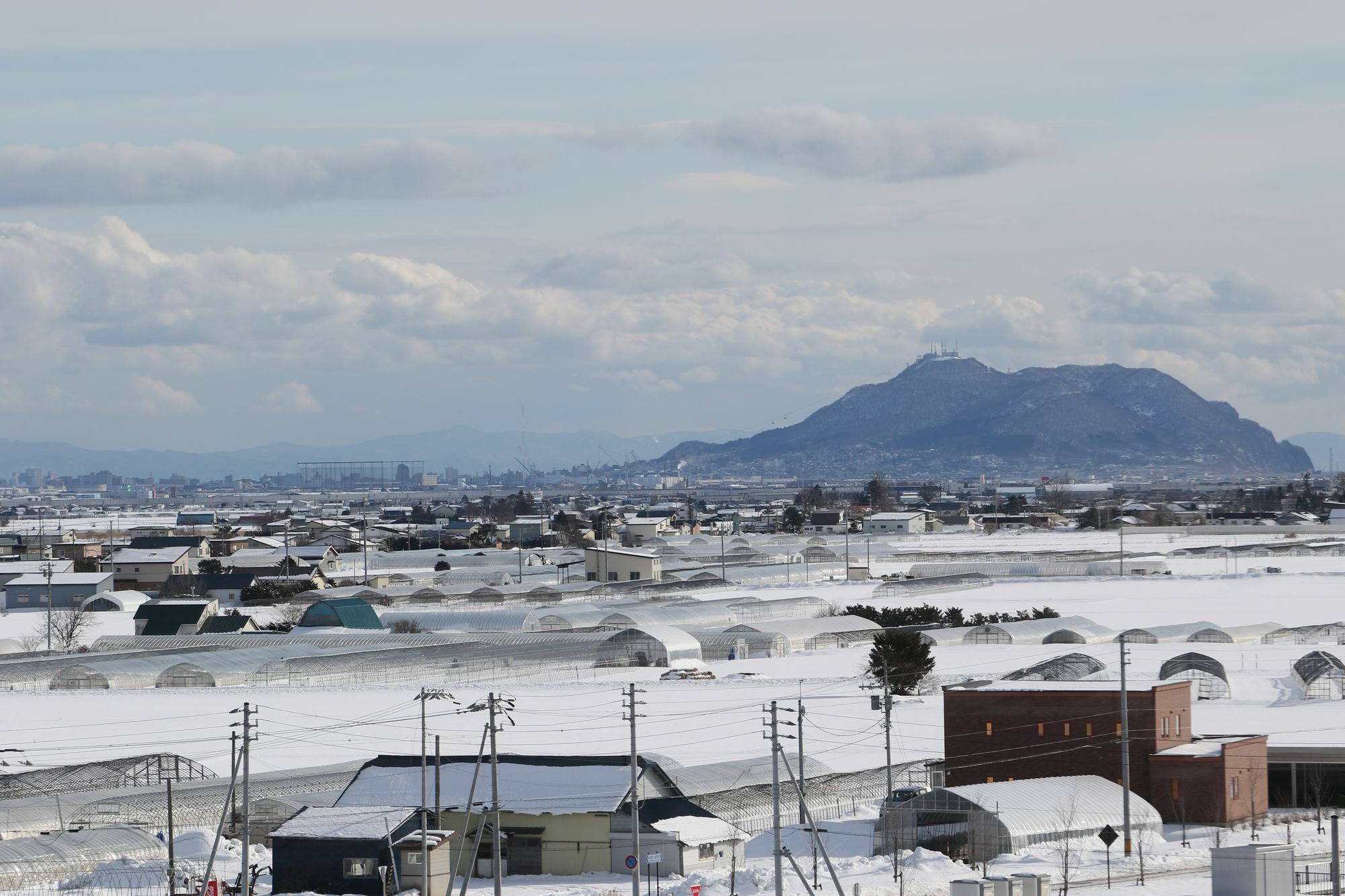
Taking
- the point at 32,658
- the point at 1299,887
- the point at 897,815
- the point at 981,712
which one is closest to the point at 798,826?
the point at 897,815

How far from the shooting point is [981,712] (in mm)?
27281

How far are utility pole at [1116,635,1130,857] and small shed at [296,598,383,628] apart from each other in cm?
3270

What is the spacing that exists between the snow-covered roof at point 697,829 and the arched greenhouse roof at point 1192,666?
15.0 m

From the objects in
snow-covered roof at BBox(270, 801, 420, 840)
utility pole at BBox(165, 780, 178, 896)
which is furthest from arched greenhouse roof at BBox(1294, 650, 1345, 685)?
utility pole at BBox(165, 780, 178, 896)

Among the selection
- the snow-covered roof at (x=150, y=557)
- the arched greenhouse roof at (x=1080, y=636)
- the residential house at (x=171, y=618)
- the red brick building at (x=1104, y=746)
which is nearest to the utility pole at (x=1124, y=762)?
the red brick building at (x=1104, y=746)

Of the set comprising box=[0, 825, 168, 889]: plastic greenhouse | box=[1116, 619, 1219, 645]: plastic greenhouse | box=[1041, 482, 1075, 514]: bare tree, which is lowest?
box=[0, 825, 168, 889]: plastic greenhouse

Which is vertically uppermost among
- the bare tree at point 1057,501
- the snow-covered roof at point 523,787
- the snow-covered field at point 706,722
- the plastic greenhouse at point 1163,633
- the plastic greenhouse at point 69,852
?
the bare tree at point 1057,501

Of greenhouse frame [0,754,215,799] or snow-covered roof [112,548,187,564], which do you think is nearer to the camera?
greenhouse frame [0,754,215,799]

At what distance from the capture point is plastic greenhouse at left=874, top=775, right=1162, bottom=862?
902 inches

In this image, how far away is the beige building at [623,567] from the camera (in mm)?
71812

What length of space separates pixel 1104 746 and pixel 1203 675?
1014 centimetres

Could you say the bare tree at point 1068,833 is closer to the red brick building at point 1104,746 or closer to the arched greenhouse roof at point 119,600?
the red brick building at point 1104,746

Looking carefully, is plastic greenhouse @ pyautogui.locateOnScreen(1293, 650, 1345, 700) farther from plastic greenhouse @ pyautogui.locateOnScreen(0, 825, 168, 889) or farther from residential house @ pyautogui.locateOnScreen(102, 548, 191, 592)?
residential house @ pyautogui.locateOnScreen(102, 548, 191, 592)

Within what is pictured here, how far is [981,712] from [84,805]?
44.9 feet
